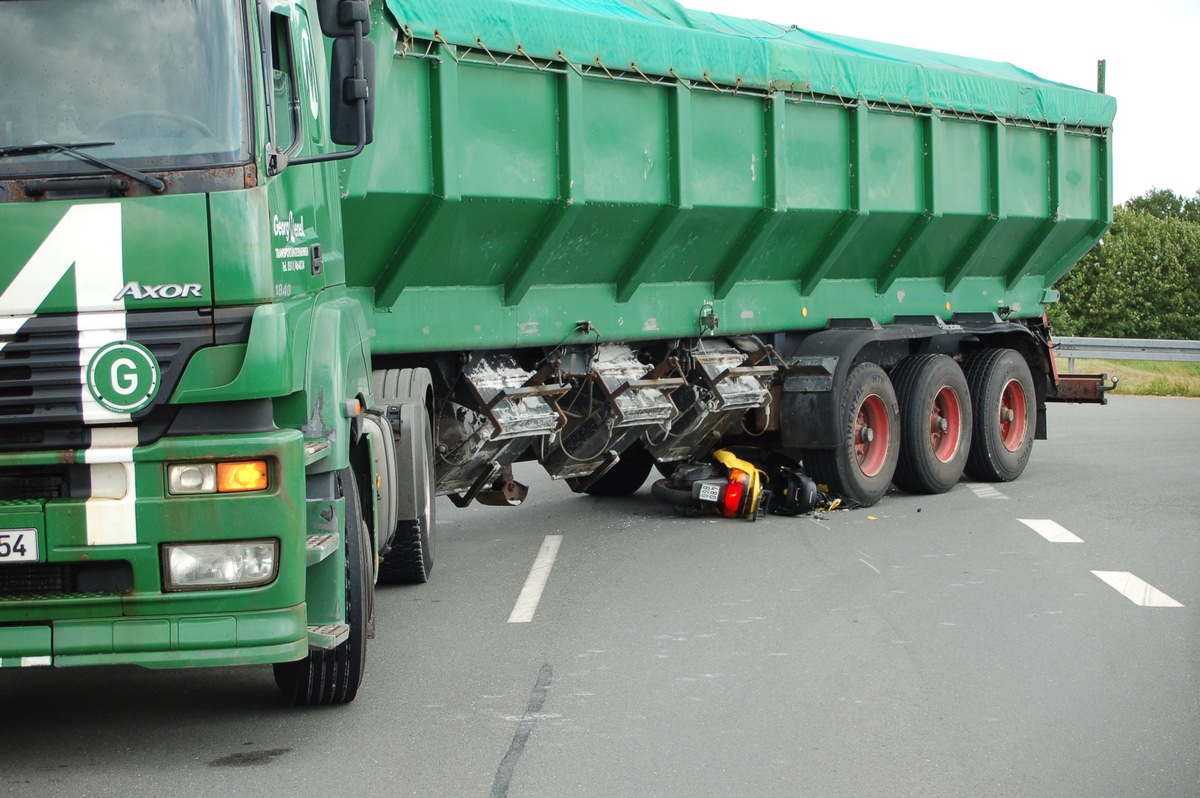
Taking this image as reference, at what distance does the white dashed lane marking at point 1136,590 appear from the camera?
7854mm

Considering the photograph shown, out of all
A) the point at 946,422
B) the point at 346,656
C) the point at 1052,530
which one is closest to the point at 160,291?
the point at 346,656

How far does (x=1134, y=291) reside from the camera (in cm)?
4897

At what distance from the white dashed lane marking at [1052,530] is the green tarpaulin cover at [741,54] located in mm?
3435

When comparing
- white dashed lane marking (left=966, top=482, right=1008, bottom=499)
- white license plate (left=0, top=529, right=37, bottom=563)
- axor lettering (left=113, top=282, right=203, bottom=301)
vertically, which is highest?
axor lettering (left=113, top=282, right=203, bottom=301)

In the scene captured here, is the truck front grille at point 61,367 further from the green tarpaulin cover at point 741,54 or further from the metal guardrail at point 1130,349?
the metal guardrail at point 1130,349

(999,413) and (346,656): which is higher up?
(999,413)

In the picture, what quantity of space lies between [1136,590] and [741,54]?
15.0 feet

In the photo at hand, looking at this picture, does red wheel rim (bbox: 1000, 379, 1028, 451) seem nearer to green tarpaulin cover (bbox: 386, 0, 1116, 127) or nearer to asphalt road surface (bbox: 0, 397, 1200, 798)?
green tarpaulin cover (bbox: 386, 0, 1116, 127)

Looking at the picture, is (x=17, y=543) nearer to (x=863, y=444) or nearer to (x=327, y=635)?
(x=327, y=635)

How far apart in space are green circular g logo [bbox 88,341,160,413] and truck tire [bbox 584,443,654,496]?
7.98 metres

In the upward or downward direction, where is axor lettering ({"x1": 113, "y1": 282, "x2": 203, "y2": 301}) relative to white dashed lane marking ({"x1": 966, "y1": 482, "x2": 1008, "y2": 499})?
upward

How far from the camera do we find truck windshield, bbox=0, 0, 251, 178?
4906mm

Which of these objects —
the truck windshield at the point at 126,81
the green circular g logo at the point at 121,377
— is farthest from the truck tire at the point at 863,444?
the green circular g logo at the point at 121,377

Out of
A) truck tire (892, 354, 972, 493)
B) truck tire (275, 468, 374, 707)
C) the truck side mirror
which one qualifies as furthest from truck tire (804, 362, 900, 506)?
the truck side mirror
